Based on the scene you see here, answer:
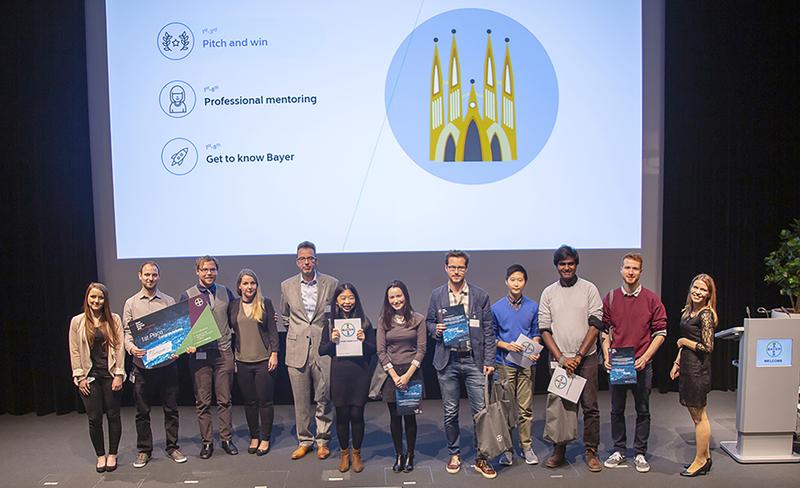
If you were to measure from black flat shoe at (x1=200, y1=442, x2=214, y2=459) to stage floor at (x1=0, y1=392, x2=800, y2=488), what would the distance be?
0.14 ft

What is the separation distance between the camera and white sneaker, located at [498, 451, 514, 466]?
13.7 ft

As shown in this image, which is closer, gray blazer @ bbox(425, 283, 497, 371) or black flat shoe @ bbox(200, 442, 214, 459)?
gray blazer @ bbox(425, 283, 497, 371)

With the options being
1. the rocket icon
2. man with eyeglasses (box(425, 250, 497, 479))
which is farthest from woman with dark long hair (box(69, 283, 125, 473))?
man with eyeglasses (box(425, 250, 497, 479))

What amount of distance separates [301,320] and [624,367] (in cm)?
216

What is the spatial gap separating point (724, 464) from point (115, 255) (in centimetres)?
492

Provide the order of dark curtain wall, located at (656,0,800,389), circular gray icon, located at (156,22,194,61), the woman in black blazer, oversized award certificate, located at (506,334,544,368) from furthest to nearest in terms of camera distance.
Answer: dark curtain wall, located at (656,0,800,389)
circular gray icon, located at (156,22,194,61)
the woman in black blazer
oversized award certificate, located at (506,334,544,368)

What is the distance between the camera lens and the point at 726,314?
5934mm

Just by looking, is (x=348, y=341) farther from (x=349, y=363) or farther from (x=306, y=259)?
(x=306, y=259)

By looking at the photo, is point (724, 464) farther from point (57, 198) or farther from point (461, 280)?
point (57, 198)

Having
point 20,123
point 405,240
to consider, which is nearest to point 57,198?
point 20,123

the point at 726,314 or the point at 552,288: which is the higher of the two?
the point at 552,288

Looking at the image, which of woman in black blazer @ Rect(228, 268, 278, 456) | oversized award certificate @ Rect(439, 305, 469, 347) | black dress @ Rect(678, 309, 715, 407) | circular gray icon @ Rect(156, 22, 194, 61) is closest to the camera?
black dress @ Rect(678, 309, 715, 407)

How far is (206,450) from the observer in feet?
14.6

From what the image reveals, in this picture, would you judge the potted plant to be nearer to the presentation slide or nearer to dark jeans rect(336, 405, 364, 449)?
the presentation slide
